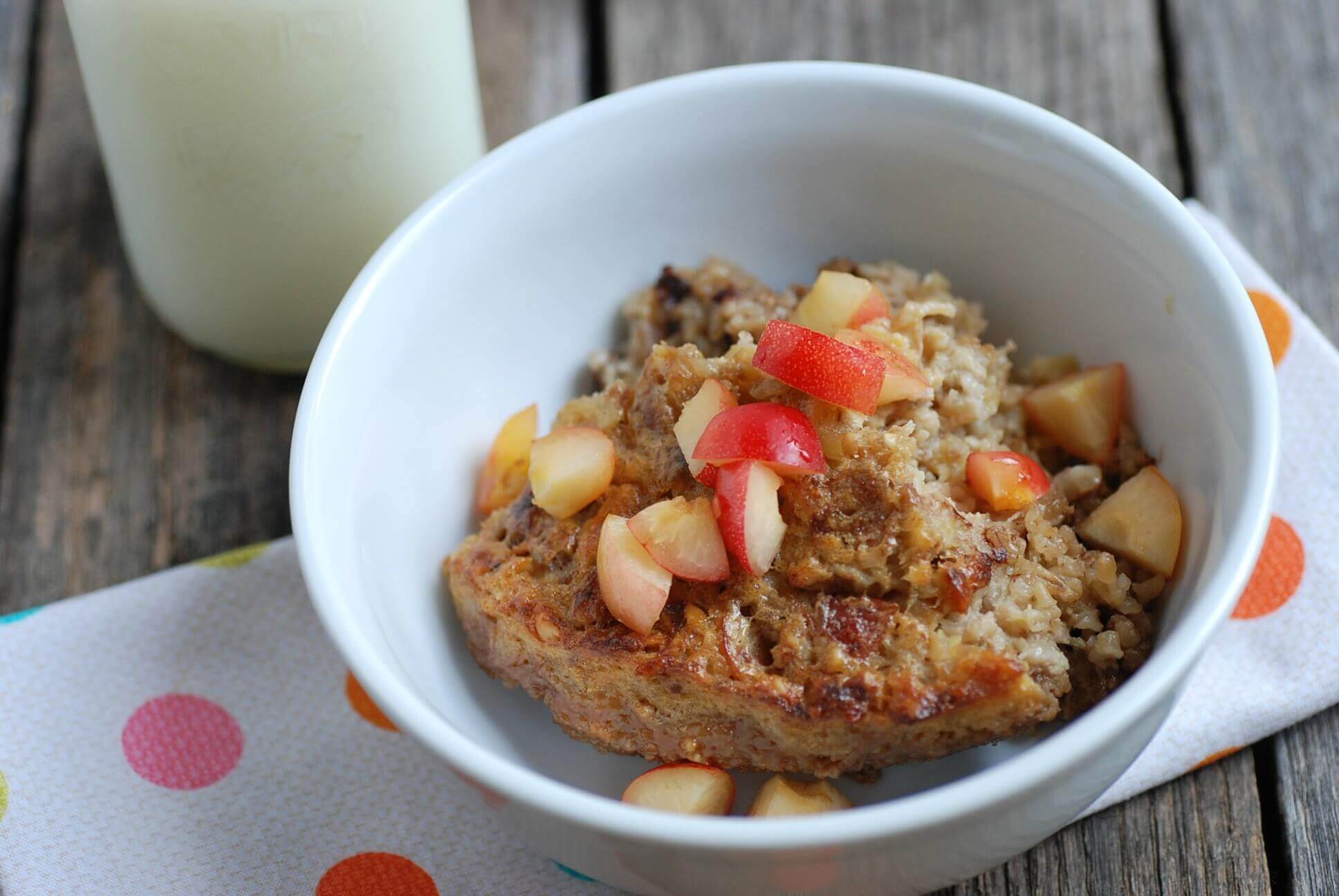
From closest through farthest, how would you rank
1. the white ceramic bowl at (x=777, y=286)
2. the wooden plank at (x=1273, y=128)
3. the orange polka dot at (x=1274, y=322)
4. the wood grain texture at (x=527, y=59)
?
1. the white ceramic bowl at (x=777, y=286)
2. the orange polka dot at (x=1274, y=322)
3. the wooden plank at (x=1273, y=128)
4. the wood grain texture at (x=527, y=59)

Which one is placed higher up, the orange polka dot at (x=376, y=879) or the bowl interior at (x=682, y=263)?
the bowl interior at (x=682, y=263)

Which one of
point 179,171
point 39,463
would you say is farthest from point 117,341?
point 179,171

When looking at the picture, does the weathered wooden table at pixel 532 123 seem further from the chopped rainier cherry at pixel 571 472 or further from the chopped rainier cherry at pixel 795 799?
the chopped rainier cherry at pixel 571 472

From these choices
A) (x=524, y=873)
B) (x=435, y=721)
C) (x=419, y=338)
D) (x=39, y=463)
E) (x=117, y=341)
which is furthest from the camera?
(x=117, y=341)

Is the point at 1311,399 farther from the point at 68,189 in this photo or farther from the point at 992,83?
the point at 68,189

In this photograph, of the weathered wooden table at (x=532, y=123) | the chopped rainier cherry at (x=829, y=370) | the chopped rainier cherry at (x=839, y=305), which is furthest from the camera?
the weathered wooden table at (x=532, y=123)

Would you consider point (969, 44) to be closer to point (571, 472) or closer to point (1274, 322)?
point (1274, 322)

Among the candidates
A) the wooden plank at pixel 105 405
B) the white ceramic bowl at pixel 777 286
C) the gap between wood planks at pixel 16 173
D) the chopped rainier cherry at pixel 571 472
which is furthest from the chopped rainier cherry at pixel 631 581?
the gap between wood planks at pixel 16 173
